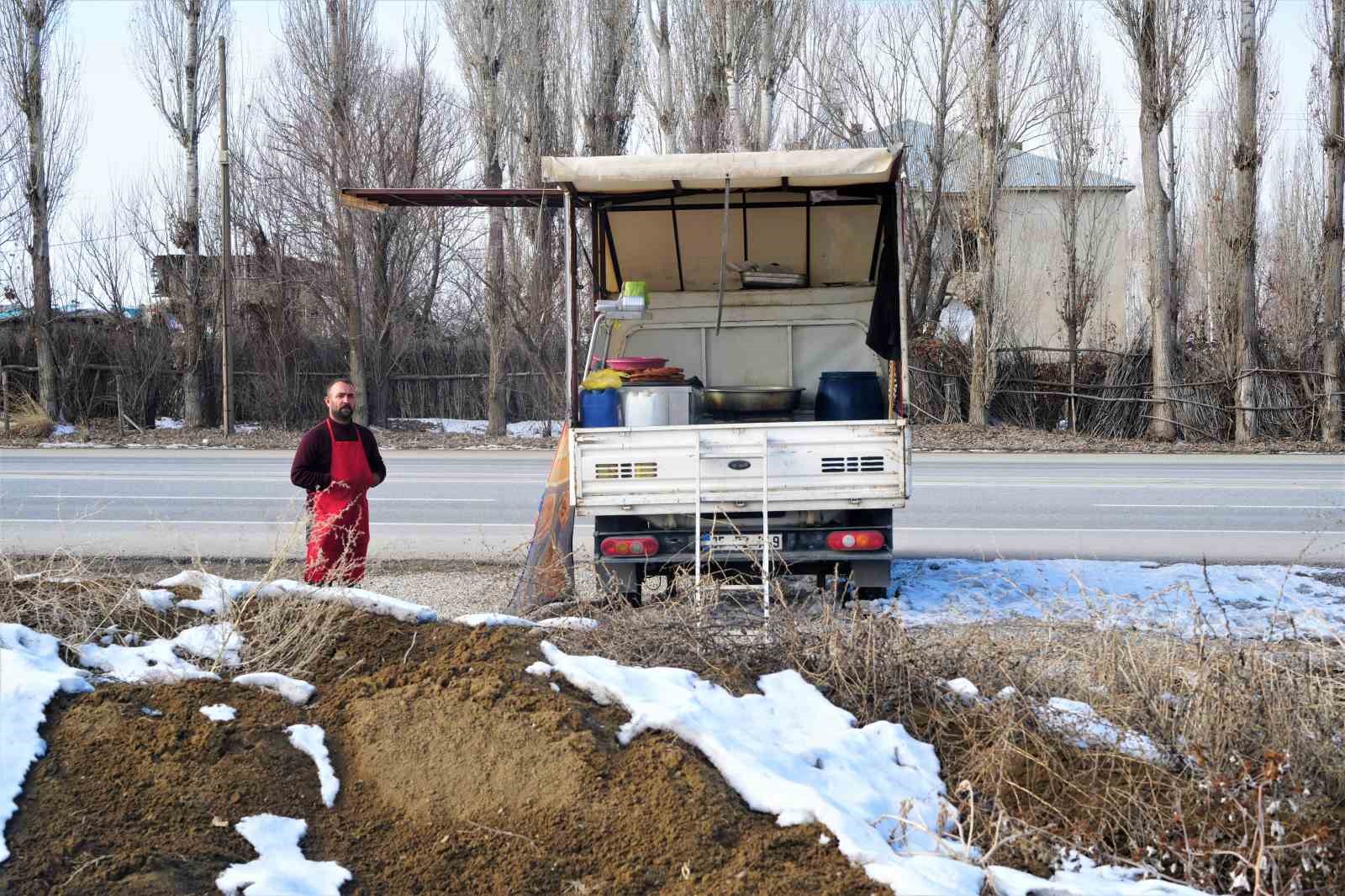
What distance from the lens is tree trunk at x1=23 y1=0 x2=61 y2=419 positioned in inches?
1067

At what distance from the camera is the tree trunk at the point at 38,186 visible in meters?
27.1

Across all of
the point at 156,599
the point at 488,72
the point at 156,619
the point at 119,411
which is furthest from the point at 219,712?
the point at 119,411

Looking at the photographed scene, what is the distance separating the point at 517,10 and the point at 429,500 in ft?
53.8

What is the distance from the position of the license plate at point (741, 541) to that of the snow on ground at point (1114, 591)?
0.83 metres

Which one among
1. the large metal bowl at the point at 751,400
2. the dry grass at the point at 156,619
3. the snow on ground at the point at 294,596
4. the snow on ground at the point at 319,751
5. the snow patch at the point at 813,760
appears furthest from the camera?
the large metal bowl at the point at 751,400

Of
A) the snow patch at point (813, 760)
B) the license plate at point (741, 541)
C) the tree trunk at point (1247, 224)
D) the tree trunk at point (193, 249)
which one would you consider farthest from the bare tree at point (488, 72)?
the snow patch at point (813, 760)

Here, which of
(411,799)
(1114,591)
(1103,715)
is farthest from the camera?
(1114,591)

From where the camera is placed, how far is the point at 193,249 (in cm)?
2681

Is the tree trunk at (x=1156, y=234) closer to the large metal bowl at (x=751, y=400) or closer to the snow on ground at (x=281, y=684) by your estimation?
the large metal bowl at (x=751, y=400)

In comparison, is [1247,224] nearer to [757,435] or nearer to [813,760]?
[757,435]

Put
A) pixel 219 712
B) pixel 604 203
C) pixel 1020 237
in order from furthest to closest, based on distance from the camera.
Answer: pixel 1020 237 → pixel 604 203 → pixel 219 712

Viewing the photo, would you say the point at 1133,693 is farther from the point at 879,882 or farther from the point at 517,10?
the point at 517,10

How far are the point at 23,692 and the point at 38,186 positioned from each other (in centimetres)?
2710

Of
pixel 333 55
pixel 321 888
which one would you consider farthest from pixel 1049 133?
pixel 321 888
